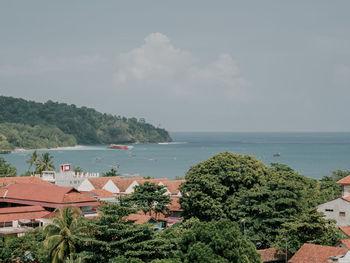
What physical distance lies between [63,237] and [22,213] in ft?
45.2

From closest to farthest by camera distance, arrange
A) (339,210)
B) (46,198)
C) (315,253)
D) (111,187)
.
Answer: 1. (315,253)
2. (339,210)
3. (46,198)
4. (111,187)

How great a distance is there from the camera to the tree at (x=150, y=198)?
44.1m

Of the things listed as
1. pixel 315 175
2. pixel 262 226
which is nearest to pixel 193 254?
pixel 262 226

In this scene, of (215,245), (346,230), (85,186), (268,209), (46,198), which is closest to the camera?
(215,245)

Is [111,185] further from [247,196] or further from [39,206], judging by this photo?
[247,196]

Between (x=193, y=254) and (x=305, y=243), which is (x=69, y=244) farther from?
(x=305, y=243)

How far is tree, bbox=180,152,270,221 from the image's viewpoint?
131 feet

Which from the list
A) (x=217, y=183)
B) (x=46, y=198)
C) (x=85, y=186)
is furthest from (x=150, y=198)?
(x=85, y=186)

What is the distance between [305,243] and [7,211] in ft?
77.5

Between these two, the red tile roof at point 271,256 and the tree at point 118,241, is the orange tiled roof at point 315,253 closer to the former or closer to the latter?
the red tile roof at point 271,256

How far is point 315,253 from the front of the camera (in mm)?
28641

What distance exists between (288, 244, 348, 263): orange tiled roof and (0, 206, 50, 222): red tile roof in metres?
20.6

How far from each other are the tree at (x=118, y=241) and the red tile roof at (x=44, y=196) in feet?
52.6

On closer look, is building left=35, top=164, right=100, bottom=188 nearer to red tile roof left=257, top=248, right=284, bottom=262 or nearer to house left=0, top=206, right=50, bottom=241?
house left=0, top=206, right=50, bottom=241
